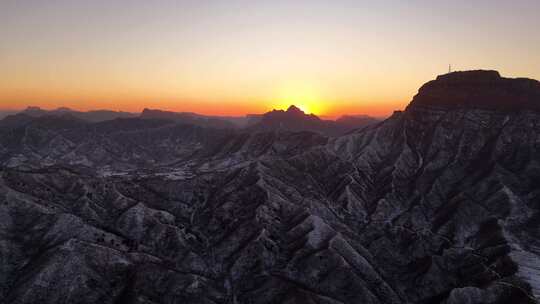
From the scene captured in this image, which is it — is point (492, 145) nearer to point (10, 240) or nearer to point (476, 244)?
point (476, 244)

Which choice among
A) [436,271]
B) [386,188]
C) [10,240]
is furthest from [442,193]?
[10,240]

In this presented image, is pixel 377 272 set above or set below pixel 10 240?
below

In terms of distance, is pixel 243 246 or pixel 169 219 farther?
pixel 169 219

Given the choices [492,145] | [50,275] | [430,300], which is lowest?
[430,300]

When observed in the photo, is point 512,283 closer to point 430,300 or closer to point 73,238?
point 430,300

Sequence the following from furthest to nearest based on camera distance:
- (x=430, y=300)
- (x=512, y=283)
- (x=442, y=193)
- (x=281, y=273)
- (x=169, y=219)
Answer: (x=442, y=193) → (x=169, y=219) → (x=281, y=273) → (x=430, y=300) → (x=512, y=283)

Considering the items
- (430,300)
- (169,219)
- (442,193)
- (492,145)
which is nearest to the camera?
(430,300)

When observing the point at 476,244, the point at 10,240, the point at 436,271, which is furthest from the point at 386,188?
the point at 10,240
